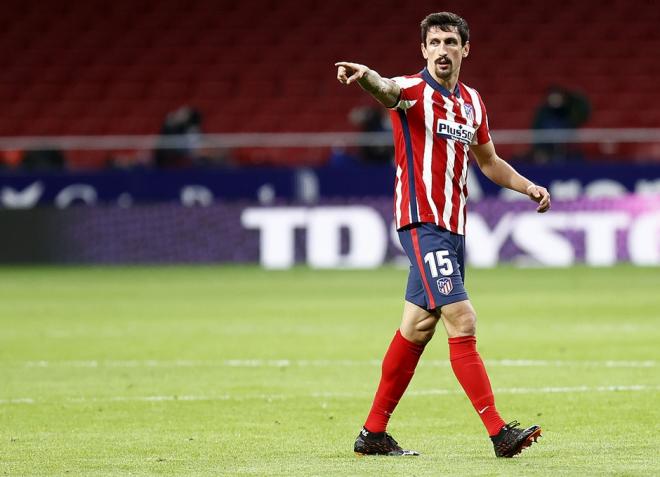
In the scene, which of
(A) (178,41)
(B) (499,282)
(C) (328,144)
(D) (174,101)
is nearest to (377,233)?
(C) (328,144)

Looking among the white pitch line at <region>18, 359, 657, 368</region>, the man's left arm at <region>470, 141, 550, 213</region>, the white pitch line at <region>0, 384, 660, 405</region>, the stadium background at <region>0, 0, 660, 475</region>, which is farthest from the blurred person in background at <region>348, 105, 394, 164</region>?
the man's left arm at <region>470, 141, 550, 213</region>

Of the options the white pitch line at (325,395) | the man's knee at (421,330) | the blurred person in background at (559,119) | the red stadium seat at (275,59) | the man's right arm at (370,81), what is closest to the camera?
the man's right arm at (370,81)

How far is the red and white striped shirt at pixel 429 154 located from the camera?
6656mm

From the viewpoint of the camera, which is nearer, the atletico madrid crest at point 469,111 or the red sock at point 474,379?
the red sock at point 474,379

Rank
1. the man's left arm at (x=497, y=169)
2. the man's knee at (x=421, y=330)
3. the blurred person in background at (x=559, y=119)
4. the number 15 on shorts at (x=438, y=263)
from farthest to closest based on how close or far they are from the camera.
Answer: the blurred person in background at (x=559, y=119) < the man's left arm at (x=497, y=169) < the man's knee at (x=421, y=330) < the number 15 on shorts at (x=438, y=263)

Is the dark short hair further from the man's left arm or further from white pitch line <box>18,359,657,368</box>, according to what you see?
white pitch line <box>18,359,657,368</box>

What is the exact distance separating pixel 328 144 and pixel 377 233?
1.68m

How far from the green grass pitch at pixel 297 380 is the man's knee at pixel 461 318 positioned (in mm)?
571

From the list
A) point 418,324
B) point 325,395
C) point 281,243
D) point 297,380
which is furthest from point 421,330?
point 281,243

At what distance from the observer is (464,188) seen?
6785 millimetres

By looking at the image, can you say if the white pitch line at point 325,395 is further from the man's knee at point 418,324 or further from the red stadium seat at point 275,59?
the red stadium seat at point 275,59

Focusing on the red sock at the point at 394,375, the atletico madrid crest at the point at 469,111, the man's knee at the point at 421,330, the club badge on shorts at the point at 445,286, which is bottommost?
the red sock at the point at 394,375

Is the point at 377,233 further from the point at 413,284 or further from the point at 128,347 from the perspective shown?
the point at 413,284

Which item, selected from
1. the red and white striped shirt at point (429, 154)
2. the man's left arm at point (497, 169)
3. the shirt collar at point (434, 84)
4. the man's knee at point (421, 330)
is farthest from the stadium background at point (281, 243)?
the shirt collar at point (434, 84)
